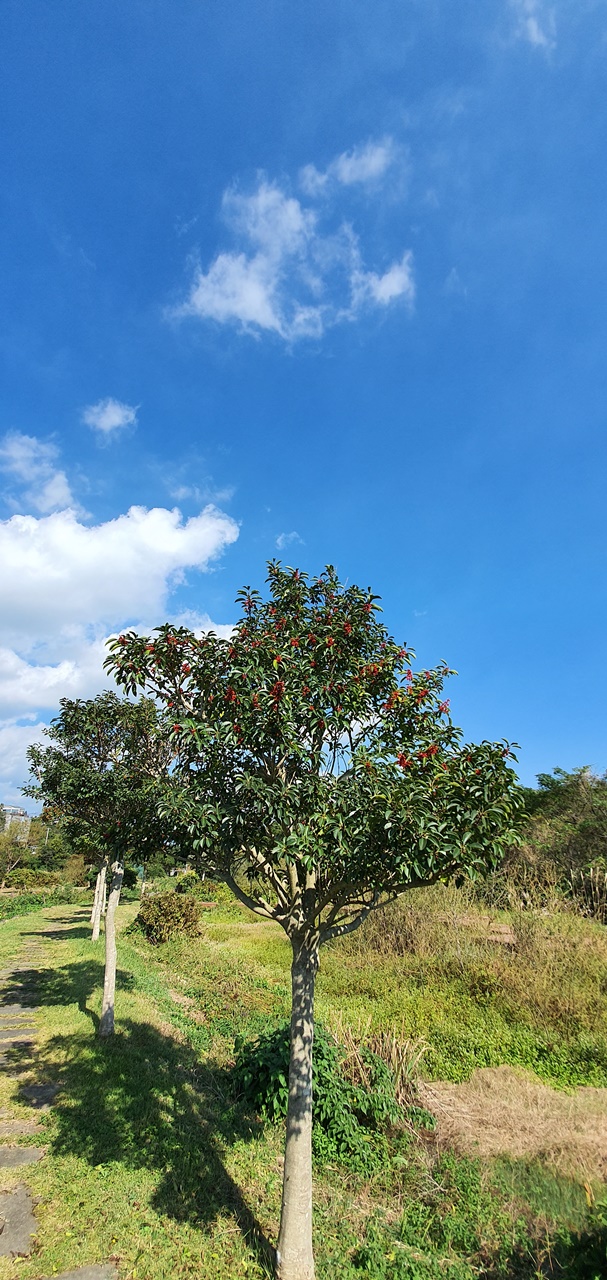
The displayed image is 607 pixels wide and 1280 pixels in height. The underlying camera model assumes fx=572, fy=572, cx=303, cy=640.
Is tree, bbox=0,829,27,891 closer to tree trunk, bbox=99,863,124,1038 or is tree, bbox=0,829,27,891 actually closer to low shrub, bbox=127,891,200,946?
low shrub, bbox=127,891,200,946

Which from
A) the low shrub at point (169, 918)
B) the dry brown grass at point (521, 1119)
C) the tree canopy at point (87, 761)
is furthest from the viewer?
the low shrub at point (169, 918)

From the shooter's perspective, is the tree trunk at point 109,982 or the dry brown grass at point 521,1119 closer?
the dry brown grass at point 521,1119

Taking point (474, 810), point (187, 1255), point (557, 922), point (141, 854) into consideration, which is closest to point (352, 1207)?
point (187, 1255)

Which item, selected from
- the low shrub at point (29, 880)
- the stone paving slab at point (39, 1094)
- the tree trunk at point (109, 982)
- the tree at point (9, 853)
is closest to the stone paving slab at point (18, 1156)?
the stone paving slab at point (39, 1094)

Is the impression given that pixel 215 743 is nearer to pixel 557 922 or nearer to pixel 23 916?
pixel 557 922

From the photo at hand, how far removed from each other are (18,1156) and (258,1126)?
2.96 m

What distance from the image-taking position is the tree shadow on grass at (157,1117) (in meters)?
5.89

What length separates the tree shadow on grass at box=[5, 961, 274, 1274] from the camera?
5.89 metres

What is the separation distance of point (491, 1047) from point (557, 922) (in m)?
4.92

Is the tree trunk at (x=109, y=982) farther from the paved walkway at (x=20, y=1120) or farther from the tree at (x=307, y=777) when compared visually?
the tree at (x=307, y=777)

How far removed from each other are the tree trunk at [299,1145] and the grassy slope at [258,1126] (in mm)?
467

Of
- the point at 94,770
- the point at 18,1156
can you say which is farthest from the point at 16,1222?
the point at 94,770

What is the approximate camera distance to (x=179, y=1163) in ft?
21.3

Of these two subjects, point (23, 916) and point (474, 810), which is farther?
point (23, 916)
